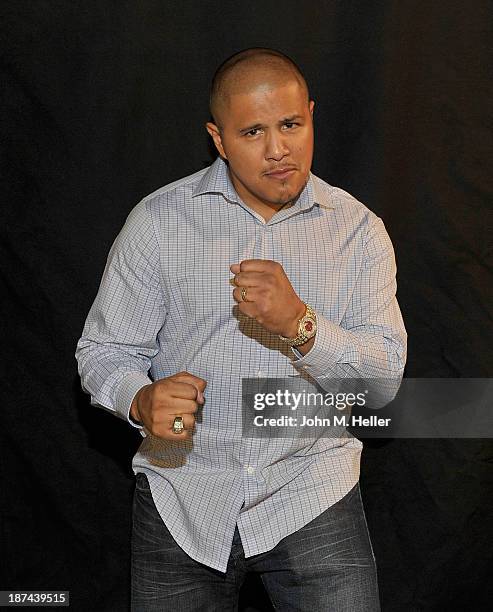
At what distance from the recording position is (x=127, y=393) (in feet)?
7.10

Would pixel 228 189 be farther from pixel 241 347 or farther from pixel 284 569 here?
pixel 284 569

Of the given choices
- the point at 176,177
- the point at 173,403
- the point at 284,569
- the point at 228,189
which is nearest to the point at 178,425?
the point at 173,403

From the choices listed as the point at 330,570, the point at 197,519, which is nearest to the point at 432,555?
the point at 330,570

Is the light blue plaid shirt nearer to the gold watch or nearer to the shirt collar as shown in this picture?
the shirt collar

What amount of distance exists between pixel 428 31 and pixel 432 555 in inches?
56.6

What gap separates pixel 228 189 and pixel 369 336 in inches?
18.3

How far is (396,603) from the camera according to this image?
9.42 feet

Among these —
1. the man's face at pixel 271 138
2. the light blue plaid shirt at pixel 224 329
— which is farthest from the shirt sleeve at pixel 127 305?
the man's face at pixel 271 138

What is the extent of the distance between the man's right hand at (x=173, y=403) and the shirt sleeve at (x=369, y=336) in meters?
0.26

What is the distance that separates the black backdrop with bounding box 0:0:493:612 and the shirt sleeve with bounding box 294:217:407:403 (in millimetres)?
377

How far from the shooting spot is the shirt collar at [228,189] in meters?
2.30

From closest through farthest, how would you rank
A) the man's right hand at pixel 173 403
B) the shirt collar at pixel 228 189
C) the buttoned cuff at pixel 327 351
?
the man's right hand at pixel 173 403 → the buttoned cuff at pixel 327 351 → the shirt collar at pixel 228 189

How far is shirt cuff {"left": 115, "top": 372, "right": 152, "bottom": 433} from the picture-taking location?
215cm

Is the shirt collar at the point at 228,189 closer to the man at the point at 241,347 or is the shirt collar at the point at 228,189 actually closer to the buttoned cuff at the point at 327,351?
the man at the point at 241,347
